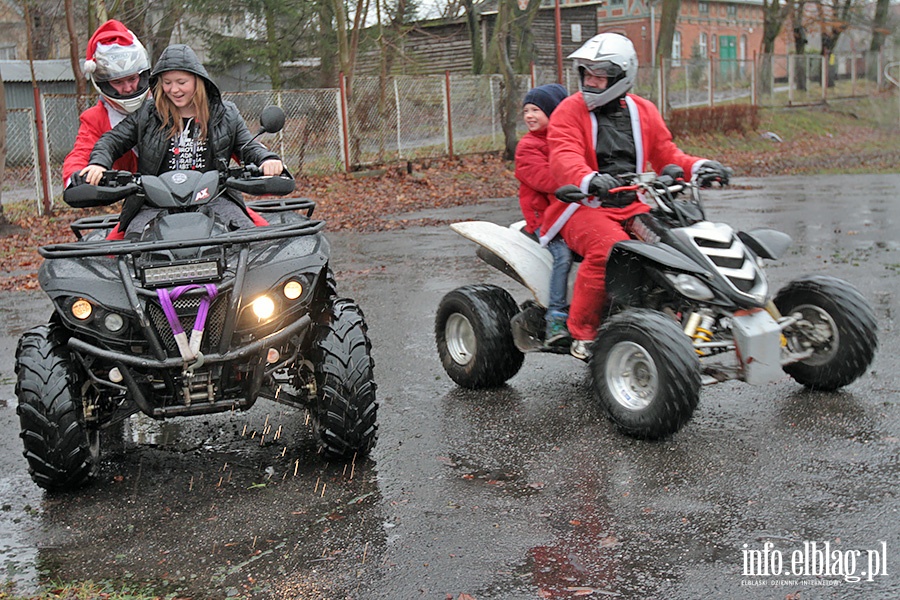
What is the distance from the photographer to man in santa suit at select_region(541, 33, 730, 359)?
5688 millimetres

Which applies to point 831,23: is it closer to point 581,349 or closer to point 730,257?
point 581,349

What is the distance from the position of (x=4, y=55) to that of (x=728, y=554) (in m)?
52.2

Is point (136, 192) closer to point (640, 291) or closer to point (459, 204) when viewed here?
point (640, 291)

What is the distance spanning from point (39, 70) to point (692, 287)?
3535 cm

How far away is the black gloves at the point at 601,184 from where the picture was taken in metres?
5.48

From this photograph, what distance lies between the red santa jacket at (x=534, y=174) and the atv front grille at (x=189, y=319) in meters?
2.26

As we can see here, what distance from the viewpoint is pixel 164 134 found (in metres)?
5.58

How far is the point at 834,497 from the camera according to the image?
4.43 metres

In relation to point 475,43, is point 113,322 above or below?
below

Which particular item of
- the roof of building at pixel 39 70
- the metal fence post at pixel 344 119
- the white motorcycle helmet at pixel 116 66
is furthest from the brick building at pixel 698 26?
the white motorcycle helmet at pixel 116 66

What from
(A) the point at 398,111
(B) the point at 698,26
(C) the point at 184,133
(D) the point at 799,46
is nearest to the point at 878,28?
(D) the point at 799,46

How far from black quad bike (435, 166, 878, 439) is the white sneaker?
0.16m

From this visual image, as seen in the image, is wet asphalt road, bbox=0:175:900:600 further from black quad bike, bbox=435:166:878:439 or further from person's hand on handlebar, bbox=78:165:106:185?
person's hand on handlebar, bbox=78:165:106:185

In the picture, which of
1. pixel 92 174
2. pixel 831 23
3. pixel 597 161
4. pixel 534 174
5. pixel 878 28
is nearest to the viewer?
pixel 92 174
